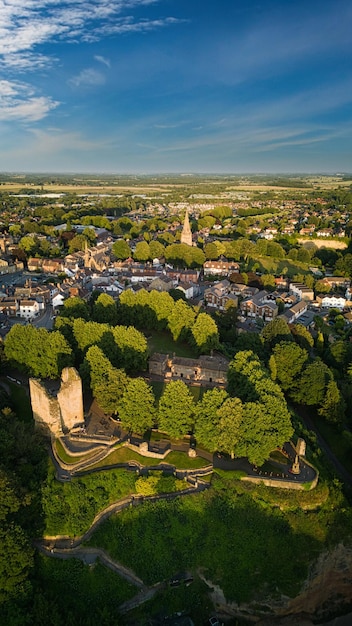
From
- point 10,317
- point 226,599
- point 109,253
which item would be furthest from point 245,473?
point 109,253

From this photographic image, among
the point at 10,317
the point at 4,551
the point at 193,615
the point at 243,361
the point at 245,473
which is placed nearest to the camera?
the point at 4,551

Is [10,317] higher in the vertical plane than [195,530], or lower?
higher

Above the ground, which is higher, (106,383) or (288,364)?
(106,383)

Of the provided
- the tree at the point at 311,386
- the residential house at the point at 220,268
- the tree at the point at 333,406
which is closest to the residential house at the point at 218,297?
the residential house at the point at 220,268

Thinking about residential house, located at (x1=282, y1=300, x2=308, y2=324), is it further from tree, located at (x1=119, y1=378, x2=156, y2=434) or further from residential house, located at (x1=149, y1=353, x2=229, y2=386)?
tree, located at (x1=119, y1=378, x2=156, y2=434)

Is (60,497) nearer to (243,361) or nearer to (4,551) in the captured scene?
(4,551)

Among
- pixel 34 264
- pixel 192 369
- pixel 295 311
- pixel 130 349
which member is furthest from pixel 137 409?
pixel 34 264

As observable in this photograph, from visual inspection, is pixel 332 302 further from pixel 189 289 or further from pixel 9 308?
pixel 9 308
